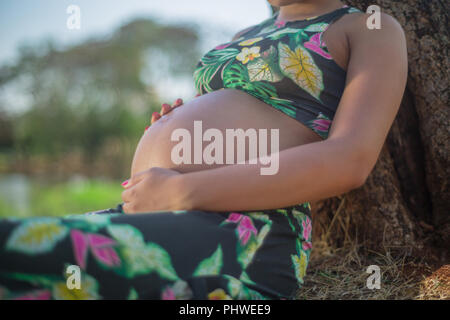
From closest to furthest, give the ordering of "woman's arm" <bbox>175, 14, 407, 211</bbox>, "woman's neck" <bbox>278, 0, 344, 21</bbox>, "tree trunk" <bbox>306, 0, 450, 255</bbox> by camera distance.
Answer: "woman's arm" <bbox>175, 14, 407, 211</bbox> → "woman's neck" <bbox>278, 0, 344, 21</bbox> → "tree trunk" <bbox>306, 0, 450, 255</bbox>

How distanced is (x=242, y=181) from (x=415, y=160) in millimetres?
871

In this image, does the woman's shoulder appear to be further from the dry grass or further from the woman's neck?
the dry grass

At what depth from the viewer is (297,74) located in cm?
99

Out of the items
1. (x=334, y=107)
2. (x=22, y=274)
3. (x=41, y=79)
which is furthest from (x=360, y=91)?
(x=41, y=79)

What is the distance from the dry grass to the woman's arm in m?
0.39

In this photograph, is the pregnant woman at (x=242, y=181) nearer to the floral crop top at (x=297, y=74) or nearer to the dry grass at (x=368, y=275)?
the floral crop top at (x=297, y=74)

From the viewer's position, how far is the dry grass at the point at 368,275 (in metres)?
1.02

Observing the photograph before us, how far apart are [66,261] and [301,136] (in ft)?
2.06

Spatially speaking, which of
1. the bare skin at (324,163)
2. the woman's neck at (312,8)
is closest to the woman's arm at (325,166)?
the bare skin at (324,163)

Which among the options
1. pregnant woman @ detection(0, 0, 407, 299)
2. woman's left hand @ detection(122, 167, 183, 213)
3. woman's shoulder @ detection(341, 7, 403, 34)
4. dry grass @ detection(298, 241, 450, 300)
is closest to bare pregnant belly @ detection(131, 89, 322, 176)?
pregnant woman @ detection(0, 0, 407, 299)

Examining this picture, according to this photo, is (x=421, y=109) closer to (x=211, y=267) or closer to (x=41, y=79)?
(x=211, y=267)

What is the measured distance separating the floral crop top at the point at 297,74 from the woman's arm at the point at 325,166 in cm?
12

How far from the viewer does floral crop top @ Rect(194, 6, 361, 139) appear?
39.1 inches

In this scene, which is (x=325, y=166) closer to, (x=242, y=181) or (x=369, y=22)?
(x=242, y=181)
